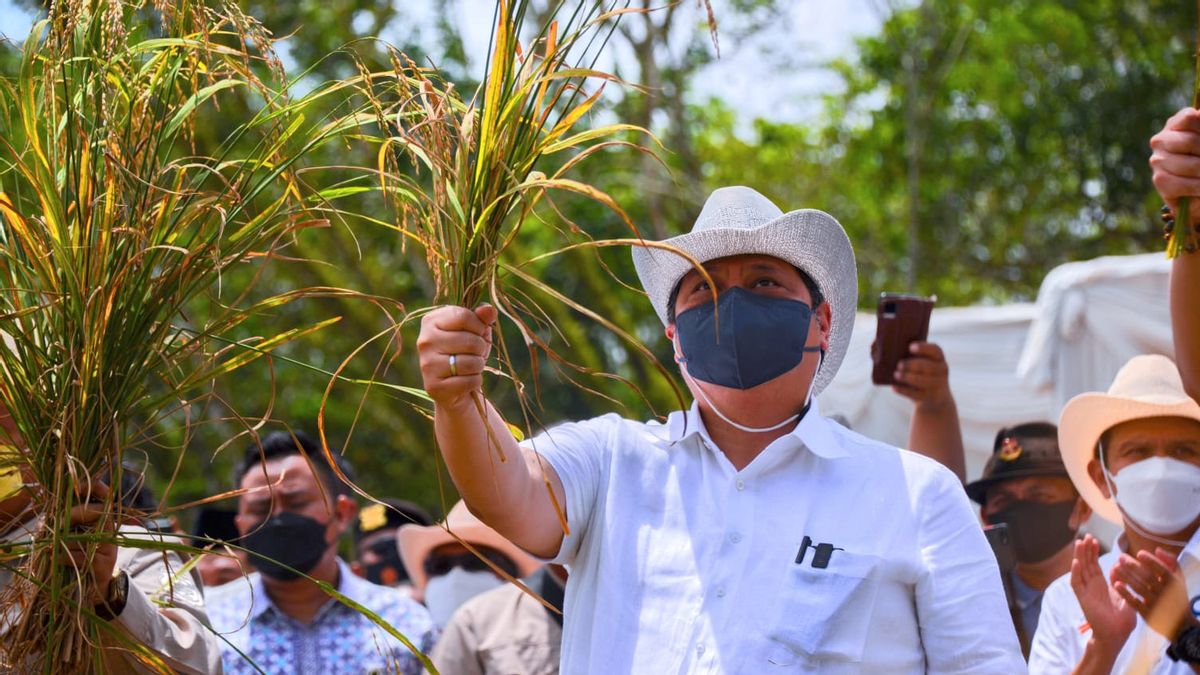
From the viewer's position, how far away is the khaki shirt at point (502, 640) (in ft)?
14.9

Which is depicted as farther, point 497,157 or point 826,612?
point 826,612

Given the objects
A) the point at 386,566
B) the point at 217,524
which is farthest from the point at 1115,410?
the point at 386,566

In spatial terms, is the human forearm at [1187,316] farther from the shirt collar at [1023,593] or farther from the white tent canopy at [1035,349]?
the white tent canopy at [1035,349]

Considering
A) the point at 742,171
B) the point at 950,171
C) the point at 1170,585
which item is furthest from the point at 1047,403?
the point at 742,171

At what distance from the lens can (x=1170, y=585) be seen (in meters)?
3.25

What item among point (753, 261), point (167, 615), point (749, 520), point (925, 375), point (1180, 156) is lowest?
point (167, 615)

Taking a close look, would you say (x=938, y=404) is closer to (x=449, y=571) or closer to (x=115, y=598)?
(x=115, y=598)

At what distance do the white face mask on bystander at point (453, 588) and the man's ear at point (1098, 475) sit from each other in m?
2.82

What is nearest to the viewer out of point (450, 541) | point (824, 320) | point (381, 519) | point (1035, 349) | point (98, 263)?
point (98, 263)

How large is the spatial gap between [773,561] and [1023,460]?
2.33m

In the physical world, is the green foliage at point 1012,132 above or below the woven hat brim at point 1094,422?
above

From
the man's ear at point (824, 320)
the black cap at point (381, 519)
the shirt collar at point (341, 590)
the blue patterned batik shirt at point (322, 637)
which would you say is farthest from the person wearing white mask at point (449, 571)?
the man's ear at point (824, 320)

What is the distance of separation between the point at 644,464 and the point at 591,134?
80cm

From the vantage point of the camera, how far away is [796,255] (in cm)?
297
